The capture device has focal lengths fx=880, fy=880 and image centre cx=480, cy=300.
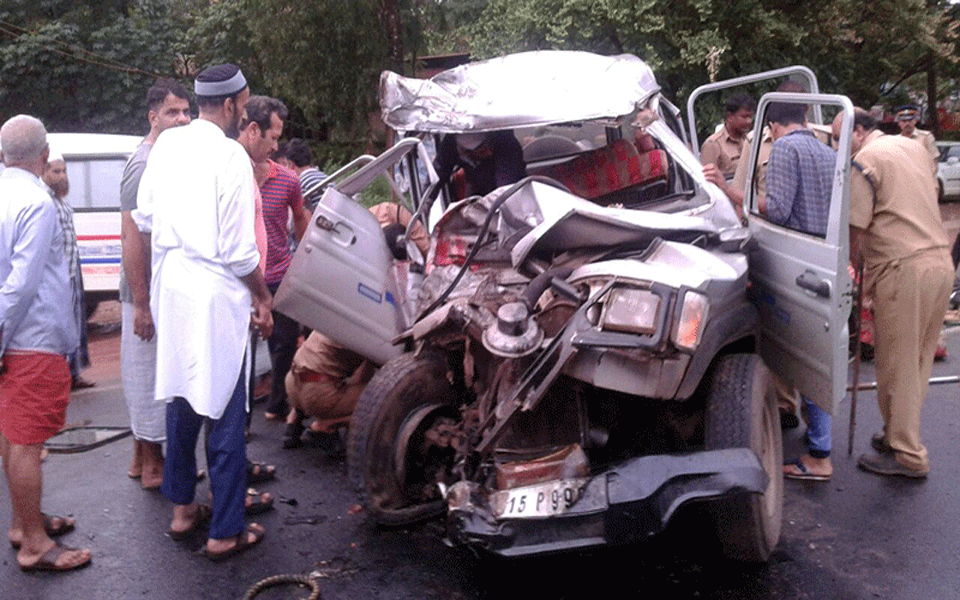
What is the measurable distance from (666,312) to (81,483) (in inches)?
148

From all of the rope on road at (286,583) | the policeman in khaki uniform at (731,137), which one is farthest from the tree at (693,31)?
the rope on road at (286,583)

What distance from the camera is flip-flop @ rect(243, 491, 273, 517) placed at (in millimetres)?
4598

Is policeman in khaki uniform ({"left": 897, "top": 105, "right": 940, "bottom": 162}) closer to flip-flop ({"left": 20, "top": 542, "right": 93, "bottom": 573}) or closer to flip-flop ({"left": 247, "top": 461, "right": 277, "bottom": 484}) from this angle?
flip-flop ({"left": 247, "top": 461, "right": 277, "bottom": 484})

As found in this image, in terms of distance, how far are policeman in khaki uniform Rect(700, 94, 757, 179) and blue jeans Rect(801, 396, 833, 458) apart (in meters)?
2.57

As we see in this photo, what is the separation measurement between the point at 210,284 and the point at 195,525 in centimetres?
135

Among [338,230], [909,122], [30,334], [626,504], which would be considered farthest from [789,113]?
[909,122]

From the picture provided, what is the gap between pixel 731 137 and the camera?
7062mm

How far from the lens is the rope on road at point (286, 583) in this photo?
3.72 m

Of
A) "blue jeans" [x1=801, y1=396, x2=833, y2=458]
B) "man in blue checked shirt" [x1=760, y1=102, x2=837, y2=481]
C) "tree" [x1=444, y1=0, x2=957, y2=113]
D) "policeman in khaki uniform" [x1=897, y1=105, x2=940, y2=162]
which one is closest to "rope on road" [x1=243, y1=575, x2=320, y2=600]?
"man in blue checked shirt" [x1=760, y1=102, x2=837, y2=481]

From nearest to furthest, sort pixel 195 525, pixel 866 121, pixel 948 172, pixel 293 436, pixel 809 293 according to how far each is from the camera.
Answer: pixel 809 293 < pixel 195 525 < pixel 293 436 < pixel 866 121 < pixel 948 172

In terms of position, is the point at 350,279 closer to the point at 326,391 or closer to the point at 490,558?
the point at 326,391

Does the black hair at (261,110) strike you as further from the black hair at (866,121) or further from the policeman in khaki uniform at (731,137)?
the black hair at (866,121)

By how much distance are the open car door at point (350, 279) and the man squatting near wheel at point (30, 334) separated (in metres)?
1.13

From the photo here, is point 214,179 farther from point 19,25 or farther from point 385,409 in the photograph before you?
point 19,25
